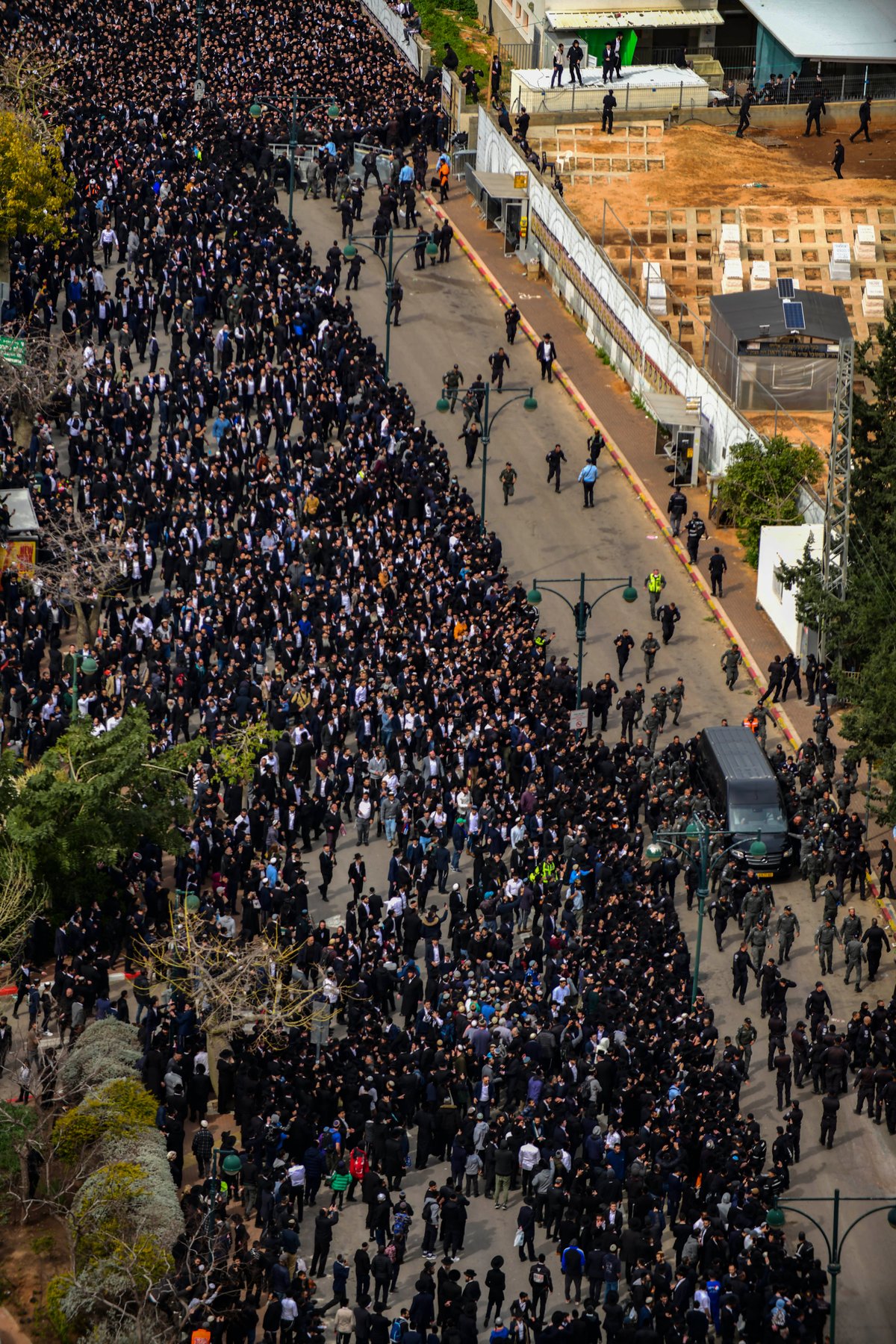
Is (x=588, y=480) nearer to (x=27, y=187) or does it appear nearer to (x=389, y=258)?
(x=389, y=258)

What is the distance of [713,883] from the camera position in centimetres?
3953

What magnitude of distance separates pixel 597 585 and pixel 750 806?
11189 mm

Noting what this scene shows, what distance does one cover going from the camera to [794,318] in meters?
53.6

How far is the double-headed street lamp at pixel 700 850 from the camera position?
3631 centimetres

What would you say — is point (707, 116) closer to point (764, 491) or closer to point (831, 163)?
point (831, 163)

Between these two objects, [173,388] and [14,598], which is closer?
[14,598]

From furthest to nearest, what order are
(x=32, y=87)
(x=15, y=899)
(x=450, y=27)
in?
(x=450, y=27)
(x=32, y=87)
(x=15, y=899)

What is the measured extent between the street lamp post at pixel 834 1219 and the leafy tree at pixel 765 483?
19.3 meters

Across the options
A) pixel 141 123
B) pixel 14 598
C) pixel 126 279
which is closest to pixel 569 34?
pixel 141 123

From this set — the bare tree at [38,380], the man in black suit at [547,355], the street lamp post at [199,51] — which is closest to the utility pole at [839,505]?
the man in black suit at [547,355]

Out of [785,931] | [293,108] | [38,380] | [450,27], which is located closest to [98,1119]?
[785,931]

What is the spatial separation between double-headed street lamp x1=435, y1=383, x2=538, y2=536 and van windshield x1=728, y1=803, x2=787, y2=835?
10640 millimetres

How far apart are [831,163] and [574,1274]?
43526 mm

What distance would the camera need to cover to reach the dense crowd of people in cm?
3125
